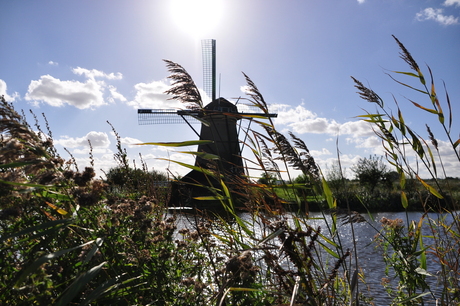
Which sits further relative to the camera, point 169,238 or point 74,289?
point 169,238

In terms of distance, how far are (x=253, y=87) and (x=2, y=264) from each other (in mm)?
1649

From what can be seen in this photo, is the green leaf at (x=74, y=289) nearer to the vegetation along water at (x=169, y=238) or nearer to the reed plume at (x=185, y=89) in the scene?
the vegetation along water at (x=169, y=238)

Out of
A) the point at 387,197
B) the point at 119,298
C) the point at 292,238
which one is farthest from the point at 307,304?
the point at 387,197

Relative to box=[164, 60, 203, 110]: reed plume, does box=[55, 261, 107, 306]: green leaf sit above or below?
below

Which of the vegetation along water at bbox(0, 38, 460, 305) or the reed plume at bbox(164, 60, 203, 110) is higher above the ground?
the reed plume at bbox(164, 60, 203, 110)

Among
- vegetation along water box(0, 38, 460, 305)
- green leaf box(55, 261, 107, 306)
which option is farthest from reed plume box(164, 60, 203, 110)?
green leaf box(55, 261, 107, 306)

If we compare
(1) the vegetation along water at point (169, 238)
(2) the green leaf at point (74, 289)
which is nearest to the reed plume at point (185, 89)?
(1) the vegetation along water at point (169, 238)

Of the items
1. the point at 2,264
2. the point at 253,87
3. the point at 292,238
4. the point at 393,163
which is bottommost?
the point at 2,264

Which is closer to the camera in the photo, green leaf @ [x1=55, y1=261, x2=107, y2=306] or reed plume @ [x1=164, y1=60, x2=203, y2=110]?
green leaf @ [x1=55, y1=261, x2=107, y2=306]

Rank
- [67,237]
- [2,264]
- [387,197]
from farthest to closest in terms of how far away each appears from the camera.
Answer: [387,197], [67,237], [2,264]

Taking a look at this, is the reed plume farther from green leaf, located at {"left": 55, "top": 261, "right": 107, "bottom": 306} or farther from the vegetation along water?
green leaf, located at {"left": 55, "top": 261, "right": 107, "bottom": 306}

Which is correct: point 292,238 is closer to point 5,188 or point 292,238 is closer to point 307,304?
point 307,304

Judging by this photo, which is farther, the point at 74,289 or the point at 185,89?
the point at 185,89

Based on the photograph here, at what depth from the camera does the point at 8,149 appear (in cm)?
134
